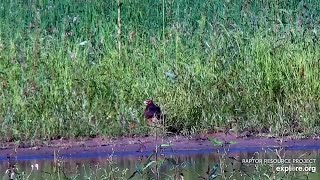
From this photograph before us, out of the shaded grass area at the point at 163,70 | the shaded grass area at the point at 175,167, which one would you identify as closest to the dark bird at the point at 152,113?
the shaded grass area at the point at 163,70

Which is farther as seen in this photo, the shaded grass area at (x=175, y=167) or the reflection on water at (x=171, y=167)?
the reflection on water at (x=171, y=167)

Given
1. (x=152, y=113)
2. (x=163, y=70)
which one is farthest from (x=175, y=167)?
(x=163, y=70)

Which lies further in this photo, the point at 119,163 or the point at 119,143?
the point at 119,143

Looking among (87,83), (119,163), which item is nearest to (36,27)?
(87,83)

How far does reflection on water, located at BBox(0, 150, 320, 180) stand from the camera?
19.2ft

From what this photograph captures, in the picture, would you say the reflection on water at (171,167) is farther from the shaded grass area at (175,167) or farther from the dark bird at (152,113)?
the dark bird at (152,113)

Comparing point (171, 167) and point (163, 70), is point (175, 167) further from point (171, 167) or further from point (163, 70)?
point (163, 70)

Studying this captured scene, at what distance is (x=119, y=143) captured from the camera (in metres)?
7.75

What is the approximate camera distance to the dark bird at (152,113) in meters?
7.67

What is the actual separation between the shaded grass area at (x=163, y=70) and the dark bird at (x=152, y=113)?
17cm

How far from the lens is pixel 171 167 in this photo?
239 inches

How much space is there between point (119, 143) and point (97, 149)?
0.19m

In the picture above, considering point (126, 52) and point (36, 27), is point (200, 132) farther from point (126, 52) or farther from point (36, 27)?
point (36, 27)

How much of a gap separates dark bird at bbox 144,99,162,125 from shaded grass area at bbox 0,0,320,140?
0.57ft
